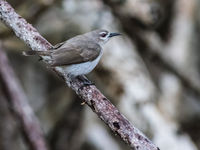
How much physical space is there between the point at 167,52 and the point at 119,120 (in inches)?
157

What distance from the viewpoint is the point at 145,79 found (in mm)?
7148

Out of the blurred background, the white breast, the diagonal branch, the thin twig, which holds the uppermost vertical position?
the diagonal branch

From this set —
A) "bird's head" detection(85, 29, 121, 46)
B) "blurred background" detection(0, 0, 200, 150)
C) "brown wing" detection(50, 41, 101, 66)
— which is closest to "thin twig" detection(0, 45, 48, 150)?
"blurred background" detection(0, 0, 200, 150)

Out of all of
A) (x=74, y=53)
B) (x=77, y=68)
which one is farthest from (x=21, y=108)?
(x=77, y=68)

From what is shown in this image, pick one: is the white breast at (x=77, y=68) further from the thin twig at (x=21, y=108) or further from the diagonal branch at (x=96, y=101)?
the thin twig at (x=21, y=108)

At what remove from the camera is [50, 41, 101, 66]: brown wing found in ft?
17.1

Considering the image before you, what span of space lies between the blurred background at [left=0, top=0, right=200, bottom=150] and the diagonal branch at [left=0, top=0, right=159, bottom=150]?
209 cm

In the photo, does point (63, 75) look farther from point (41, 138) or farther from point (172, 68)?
point (172, 68)

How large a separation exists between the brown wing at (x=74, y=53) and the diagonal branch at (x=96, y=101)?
141mm

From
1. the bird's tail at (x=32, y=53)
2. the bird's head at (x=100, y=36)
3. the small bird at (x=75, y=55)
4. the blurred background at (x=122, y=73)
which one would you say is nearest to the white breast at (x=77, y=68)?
the small bird at (x=75, y=55)

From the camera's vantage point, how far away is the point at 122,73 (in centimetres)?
711

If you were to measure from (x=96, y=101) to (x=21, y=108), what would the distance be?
8.64 ft

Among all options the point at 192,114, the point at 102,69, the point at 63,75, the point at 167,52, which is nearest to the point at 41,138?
the point at 102,69

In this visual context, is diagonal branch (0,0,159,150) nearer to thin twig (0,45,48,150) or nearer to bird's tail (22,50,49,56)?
bird's tail (22,50,49,56)
